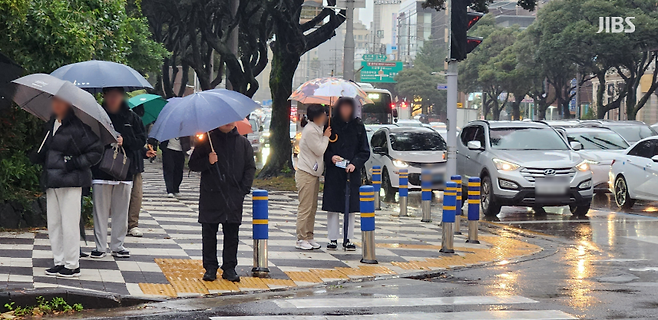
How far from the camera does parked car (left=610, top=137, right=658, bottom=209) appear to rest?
16891mm

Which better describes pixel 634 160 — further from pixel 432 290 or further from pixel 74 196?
pixel 74 196

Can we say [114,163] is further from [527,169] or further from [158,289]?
[527,169]

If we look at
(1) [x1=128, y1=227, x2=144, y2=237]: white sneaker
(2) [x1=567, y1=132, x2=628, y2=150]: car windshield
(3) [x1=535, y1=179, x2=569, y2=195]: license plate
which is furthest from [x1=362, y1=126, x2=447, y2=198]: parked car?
(1) [x1=128, y1=227, x2=144, y2=237]: white sneaker

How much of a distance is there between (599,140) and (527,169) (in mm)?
7643

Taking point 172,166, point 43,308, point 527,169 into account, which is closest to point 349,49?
point 172,166

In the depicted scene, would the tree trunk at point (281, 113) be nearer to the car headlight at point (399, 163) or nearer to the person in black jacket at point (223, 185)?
the car headlight at point (399, 163)

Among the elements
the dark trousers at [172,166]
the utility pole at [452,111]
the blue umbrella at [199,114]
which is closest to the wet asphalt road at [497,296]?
the blue umbrella at [199,114]

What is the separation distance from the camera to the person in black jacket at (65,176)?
8.27 m

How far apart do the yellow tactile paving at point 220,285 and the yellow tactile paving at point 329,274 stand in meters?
1.03

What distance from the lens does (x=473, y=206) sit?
12039 millimetres

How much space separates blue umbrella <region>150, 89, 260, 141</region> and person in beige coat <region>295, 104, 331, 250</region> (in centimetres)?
220

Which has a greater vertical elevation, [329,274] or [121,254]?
[121,254]

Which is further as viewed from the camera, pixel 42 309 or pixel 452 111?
pixel 452 111

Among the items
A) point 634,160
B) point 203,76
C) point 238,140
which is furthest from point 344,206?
point 203,76
